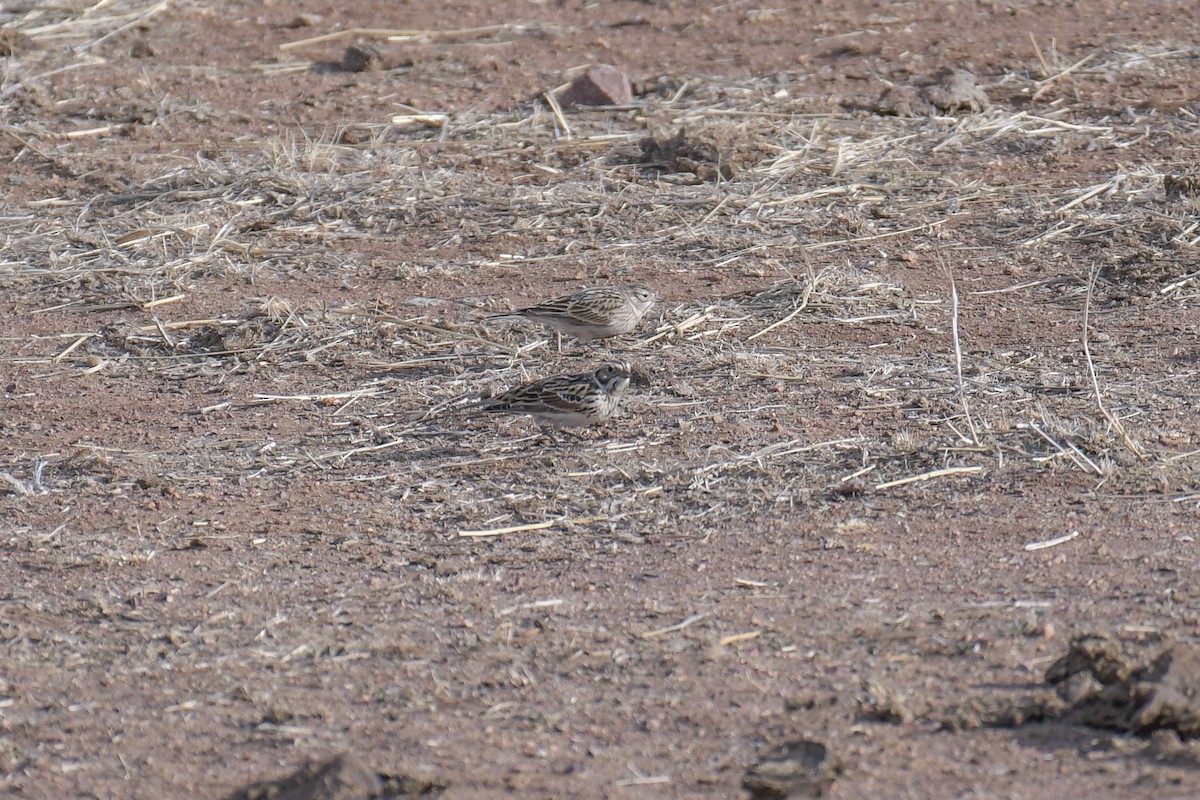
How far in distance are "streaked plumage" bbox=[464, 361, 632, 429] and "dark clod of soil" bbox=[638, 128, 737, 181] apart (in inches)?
166

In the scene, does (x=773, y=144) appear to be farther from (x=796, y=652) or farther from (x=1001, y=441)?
(x=796, y=652)

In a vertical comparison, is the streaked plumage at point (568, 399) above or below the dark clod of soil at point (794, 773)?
below

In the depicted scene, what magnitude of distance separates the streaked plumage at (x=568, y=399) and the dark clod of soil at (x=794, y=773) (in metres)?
3.14

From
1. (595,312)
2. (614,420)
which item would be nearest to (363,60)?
(595,312)

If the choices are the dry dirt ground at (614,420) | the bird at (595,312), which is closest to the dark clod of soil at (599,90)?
the dry dirt ground at (614,420)

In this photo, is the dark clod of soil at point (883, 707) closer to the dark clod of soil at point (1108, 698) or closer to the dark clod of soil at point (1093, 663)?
the dark clod of soil at point (1108, 698)

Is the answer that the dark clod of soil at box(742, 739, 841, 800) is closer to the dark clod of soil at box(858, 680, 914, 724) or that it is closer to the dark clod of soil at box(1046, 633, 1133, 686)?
the dark clod of soil at box(858, 680, 914, 724)

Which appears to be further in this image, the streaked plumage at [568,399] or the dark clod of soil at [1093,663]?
the streaked plumage at [568,399]

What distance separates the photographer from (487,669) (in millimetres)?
5230

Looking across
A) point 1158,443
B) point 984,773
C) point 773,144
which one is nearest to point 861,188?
point 773,144

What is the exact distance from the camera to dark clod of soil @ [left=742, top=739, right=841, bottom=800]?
4.23 metres

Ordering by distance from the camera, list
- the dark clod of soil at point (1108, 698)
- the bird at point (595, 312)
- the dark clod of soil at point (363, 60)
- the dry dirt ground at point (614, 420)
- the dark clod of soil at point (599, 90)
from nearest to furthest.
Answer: the dark clod of soil at point (1108, 698) → the dry dirt ground at point (614, 420) → the bird at point (595, 312) → the dark clod of soil at point (599, 90) → the dark clod of soil at point (363, 60)

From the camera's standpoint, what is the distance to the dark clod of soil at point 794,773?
13.9ft

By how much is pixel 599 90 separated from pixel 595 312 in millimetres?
5404
